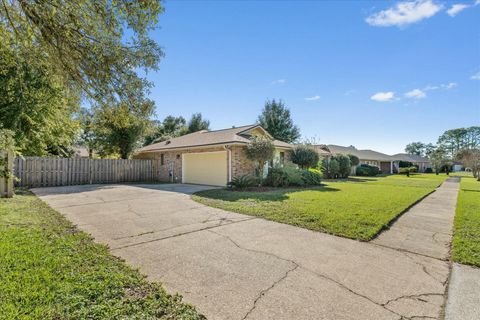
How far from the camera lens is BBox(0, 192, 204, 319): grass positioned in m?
2.30

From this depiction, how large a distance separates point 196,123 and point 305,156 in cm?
2372

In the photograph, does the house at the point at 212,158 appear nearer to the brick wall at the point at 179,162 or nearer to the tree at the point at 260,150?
the brick wall at the point at 179,162

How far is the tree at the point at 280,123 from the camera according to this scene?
3634 centimetres

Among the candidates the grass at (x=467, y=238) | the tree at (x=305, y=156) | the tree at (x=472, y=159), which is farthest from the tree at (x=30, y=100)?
the tree at (x=472, y=159)

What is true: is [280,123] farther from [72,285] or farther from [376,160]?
[72,285]

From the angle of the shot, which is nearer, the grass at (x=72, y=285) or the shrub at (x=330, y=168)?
the grass at (x=72, y=285)

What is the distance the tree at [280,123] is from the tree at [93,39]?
31.9 metres

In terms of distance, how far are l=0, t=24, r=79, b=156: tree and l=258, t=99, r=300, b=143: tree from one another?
26190mm

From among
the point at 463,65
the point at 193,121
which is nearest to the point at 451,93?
the point at 463,65

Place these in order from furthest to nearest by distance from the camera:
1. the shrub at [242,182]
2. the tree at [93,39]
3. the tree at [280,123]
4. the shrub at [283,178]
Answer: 1. the tree at [280,123]
2. the shrub at [283,178]
3. the shrub at [242,182]
4. the tree at [93,39]

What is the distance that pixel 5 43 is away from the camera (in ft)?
16.7

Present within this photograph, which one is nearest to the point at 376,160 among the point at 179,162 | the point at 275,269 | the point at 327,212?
the point at 179,162

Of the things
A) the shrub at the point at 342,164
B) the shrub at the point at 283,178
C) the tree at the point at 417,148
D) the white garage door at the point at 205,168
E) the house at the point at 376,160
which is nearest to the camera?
the shrub at the point at 283,178

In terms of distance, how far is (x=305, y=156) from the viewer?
1692cm
